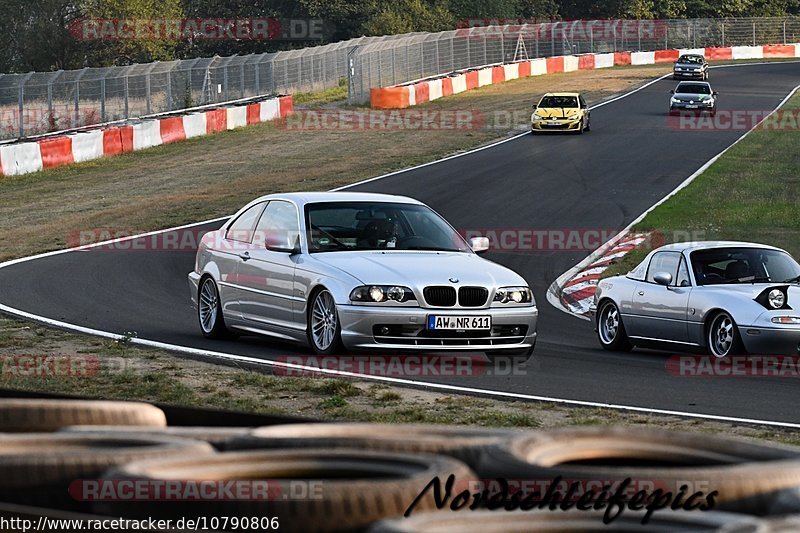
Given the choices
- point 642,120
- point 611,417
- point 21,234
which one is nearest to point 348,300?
point 611,417

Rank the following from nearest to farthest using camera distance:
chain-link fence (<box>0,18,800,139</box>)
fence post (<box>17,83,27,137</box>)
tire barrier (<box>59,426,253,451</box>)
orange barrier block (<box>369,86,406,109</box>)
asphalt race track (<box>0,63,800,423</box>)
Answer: tire barrier (<box>59,426,253,451</box>) < asphalt race track (<box>0,63,800,423</box>) < fence post (<box>17,83,27,137</box>) < chain-link fence (<box>0,18,800,139</box>) < orange barrier block (<box>369,86,406,109</box>)

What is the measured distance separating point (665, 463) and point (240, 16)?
A: 90.9 meters

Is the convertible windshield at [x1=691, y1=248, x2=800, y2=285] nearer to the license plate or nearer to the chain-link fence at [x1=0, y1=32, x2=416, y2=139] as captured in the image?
the license plate

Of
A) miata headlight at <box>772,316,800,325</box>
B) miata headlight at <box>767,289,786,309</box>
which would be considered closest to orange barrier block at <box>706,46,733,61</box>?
miata headlight at <box>767,289,786,309</box>

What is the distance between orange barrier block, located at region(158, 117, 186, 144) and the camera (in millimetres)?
39597

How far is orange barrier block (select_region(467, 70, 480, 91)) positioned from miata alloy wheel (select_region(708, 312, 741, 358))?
1910 inches

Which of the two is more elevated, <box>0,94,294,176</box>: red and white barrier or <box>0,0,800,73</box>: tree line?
<box>0,0,800,73</box>: tree line

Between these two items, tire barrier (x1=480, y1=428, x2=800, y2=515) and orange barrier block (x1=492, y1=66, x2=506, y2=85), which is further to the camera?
orange barrier block (x1=492, y1=66, x2=506, y2=85)

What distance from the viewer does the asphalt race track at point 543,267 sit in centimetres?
1109

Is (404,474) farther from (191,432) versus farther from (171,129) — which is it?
(171,129)

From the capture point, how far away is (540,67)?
2815 inches

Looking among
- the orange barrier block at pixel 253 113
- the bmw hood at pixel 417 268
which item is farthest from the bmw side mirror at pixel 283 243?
the orange barrier block at pixel 253 113

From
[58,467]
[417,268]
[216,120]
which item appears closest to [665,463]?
A: [58,467]

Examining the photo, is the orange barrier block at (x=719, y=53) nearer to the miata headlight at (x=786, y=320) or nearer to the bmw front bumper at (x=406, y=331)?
the miata headlight at (x=786, y=320)
